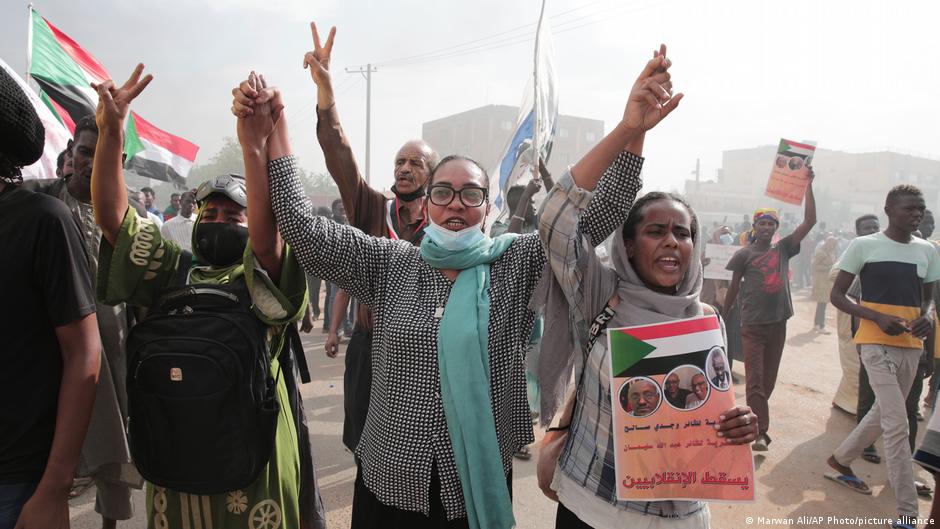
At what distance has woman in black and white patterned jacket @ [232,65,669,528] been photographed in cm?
165

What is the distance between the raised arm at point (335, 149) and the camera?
196 centimetres

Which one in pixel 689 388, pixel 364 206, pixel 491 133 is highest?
pixel 491 133

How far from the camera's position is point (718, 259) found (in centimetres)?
735

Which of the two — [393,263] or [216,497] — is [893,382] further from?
[216,497]

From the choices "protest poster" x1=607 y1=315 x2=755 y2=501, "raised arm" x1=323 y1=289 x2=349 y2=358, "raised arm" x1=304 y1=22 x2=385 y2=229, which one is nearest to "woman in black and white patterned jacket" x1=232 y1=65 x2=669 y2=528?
"raised arm" x1=304 y1=22 x2=385 y2=229

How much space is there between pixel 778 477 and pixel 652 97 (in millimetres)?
4053

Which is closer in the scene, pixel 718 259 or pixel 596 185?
pixel 596 185

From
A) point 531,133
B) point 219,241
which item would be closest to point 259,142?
point 219,241

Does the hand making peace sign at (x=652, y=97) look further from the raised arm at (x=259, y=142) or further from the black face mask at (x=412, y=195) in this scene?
the black face mask at (x=412, y=195)

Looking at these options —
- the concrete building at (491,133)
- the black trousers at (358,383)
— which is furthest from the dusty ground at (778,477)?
the concrete building at (491,133)

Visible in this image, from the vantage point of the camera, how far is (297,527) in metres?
1.94

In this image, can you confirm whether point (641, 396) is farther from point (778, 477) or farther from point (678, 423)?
point (778, 477)

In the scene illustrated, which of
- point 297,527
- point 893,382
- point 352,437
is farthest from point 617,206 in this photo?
point 893,382

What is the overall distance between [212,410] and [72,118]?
543cm
